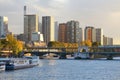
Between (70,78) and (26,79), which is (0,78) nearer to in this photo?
(26,79)

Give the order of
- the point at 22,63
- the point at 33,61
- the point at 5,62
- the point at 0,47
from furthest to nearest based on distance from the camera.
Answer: the point at 0,47 < the point at 33,61 < the point at 22,63 < the point at 5,62

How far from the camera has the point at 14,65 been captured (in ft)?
367

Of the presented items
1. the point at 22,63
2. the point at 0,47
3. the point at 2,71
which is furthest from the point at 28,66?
the point at 0,47

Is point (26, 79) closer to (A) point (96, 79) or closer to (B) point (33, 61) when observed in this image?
(A) point (96, 79)

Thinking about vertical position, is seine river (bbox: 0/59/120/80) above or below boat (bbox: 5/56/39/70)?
below

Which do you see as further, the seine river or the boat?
the boat

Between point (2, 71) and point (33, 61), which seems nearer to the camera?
point (2, 71)

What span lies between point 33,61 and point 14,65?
22525mm

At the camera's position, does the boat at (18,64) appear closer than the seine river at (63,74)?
No

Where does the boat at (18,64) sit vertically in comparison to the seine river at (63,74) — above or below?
above

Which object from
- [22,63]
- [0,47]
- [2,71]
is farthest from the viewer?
[0,47]

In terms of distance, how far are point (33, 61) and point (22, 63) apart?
14253 mm

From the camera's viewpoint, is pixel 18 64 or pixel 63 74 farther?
pixel 18 64

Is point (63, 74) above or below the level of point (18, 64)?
below
